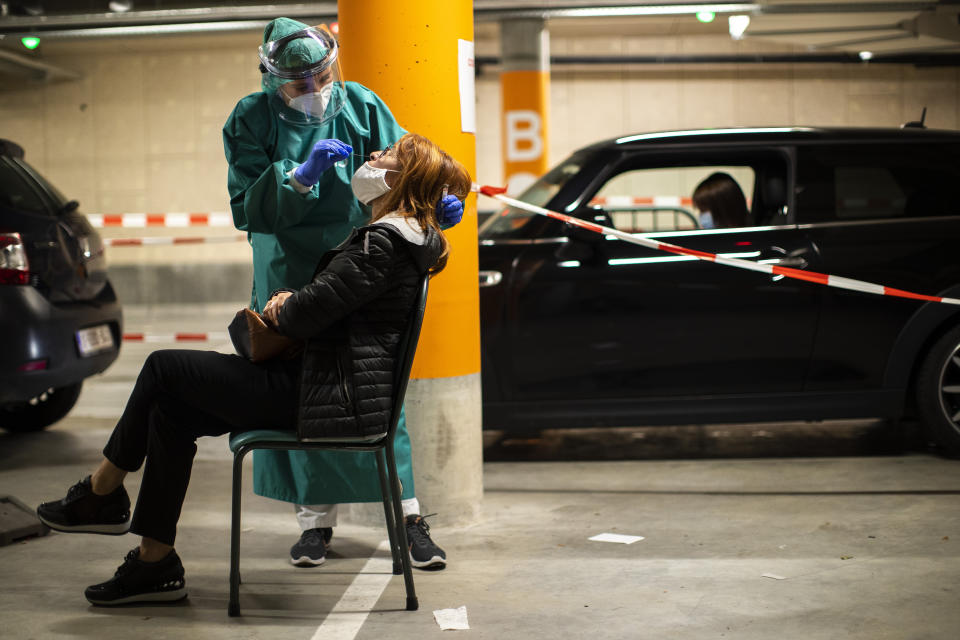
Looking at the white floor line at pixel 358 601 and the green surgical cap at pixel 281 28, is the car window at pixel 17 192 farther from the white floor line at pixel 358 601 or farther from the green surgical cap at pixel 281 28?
the white floor line at pixel 358 601

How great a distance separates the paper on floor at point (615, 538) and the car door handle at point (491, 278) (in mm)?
1453

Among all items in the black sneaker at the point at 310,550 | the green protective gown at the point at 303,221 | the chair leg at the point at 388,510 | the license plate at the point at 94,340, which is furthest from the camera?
the license plate at the point at 94,340

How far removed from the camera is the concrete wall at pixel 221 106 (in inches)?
613

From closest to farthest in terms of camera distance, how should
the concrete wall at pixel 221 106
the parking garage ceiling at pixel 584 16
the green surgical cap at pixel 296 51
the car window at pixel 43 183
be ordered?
the green surgical cap at pixel 296 51
the car window at pixel 43 183
the parking garage ceiling at pixel 584 16
the concrete wall at pixel 221 106

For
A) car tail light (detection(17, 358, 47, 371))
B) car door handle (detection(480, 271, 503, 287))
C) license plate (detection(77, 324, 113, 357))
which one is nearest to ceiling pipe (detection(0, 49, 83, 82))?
license plate (detection(77, 324, 113, 357))

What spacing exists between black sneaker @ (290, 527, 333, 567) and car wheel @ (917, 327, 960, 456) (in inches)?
115

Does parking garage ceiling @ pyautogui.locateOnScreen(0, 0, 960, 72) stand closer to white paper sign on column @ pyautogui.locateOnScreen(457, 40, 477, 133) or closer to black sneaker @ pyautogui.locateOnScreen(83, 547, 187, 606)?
white paper sign on column @ pyautogui.locateOnScreen(457, 40, 477, 133)

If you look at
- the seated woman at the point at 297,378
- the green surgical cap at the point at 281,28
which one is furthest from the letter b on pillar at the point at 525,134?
the seated woman at the point at 297,378

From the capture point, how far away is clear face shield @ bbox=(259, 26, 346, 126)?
3080mm

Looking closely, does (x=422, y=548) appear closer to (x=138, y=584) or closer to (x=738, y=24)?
(x=138, y=584)

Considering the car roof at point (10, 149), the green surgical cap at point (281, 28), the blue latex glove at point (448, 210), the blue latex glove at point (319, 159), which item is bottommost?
the blue latex glove at point (448, 210)

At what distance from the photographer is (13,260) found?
4652 mm

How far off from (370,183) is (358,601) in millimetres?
1240

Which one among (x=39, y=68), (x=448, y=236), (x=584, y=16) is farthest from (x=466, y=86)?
(x=39, y=68)
